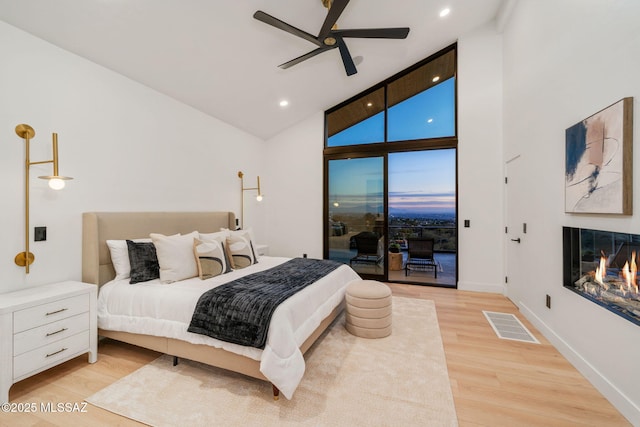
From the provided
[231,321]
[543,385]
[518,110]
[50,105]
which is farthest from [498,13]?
[50,105]

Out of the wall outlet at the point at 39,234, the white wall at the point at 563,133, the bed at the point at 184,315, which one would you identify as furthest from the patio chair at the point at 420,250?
the wall outlet at the point at 39,234

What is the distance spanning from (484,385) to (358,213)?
142 inches

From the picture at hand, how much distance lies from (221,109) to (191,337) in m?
3.47

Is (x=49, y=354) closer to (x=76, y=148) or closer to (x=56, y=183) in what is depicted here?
(x=56, y=183)

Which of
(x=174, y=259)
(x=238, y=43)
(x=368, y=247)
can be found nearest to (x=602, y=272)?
(x=368, y=247)

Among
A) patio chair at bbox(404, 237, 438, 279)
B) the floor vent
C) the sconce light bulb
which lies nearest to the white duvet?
the sconce light bulb

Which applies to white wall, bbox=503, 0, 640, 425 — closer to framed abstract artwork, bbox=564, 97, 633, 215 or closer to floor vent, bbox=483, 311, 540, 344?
framed abstract artwork, bbox=564, 97, 633, 215

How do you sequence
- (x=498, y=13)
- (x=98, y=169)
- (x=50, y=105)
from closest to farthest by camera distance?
1. (x=50, y=105)
2. (x=98, y=169)
3. (x=498, y=13)

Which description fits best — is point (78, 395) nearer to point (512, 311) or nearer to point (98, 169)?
point (98, 169)

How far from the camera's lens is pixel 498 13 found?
4.30 meters

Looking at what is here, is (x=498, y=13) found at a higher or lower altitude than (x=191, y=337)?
higher

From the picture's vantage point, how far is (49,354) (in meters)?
2.11

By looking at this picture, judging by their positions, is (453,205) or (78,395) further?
(453,205)

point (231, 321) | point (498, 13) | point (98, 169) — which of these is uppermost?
point (498, 13)
